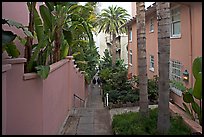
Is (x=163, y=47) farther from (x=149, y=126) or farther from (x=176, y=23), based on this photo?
(x=176, y=23)

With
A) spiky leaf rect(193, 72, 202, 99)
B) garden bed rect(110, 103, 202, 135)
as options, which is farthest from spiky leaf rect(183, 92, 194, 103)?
spiky leaf rect(193, 72, 202, 99)

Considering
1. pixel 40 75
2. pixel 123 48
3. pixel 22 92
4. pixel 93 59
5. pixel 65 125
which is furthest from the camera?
pixel 123 48

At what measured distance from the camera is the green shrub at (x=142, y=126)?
6.70m

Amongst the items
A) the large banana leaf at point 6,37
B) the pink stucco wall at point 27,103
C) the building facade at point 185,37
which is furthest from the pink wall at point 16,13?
the building facade at point 185,37

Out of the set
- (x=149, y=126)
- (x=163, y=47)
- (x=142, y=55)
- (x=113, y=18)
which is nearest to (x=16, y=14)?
(x=142, y=55)

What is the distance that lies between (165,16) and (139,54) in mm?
2127

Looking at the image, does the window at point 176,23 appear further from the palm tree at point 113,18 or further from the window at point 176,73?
the palm tree at point 113,18

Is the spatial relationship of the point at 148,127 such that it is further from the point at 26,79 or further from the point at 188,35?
the point at 188,35

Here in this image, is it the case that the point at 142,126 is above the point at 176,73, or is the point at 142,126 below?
below

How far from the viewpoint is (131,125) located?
721 centimetres

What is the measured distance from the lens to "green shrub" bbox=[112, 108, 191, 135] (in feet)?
22.0

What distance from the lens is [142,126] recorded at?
7.06 meters

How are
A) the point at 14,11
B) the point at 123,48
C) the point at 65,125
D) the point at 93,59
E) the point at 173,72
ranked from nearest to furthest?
1. the point at 14,11
2. the point at 65,125
3. the point at 173,72
4. the point at 93,59
5. the point at 123,48

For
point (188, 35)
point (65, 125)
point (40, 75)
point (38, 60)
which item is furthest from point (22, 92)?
point (188, 35)
